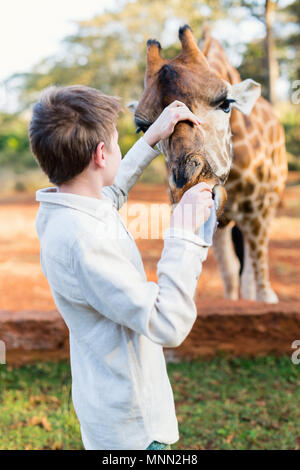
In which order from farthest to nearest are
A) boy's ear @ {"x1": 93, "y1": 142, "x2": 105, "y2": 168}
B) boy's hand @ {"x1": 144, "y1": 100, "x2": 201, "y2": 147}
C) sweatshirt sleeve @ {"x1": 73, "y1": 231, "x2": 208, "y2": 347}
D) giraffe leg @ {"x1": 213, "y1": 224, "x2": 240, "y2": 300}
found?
giraffe leg @ {"x1": 213, "y1": 224, "x2": 240, "y2": 300} → boy's hand @ {"x1": 144, "y1": 100, "x2": 201, "y2": 147} → boy's ear @ {"x1": 93, "y1": 142, "x2": 105, "y2": 168} → sweatshirt sleeve @ {"x1": 73, "y1": 231, "x2": 208, "y2": 347}

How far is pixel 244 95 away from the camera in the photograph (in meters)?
2.68

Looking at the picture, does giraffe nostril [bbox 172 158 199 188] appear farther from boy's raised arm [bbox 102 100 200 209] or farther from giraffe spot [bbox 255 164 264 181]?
giraffe spot [bbox 255 164 264 181]

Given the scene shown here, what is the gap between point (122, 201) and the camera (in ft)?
6.35

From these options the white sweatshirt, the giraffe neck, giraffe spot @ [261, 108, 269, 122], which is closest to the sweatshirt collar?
the white sweatshirt

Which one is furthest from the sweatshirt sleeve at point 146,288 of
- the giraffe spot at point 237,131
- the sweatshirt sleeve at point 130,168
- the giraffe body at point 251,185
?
the giraffe spot at point 237,131

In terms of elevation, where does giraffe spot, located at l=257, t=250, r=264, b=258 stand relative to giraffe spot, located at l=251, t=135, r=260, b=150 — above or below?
below

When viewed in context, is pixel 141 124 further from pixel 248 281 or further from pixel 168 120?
pixel 248 281

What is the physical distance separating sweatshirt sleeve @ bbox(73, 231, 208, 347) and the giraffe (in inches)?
27.2

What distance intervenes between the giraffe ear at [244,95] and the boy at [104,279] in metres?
1.34

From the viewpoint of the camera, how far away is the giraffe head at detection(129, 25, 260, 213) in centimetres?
195

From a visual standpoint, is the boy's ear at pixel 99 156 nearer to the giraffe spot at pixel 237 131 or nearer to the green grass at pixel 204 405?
the green grass at pixel 204 405

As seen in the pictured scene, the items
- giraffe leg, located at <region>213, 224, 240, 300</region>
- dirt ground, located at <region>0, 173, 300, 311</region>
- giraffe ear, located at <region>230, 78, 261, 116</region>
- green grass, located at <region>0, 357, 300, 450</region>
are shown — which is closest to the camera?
giraffe ear, located at <region>230, 78, 261, 116</region>

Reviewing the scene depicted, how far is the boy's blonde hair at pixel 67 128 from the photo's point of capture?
1.31 meters
